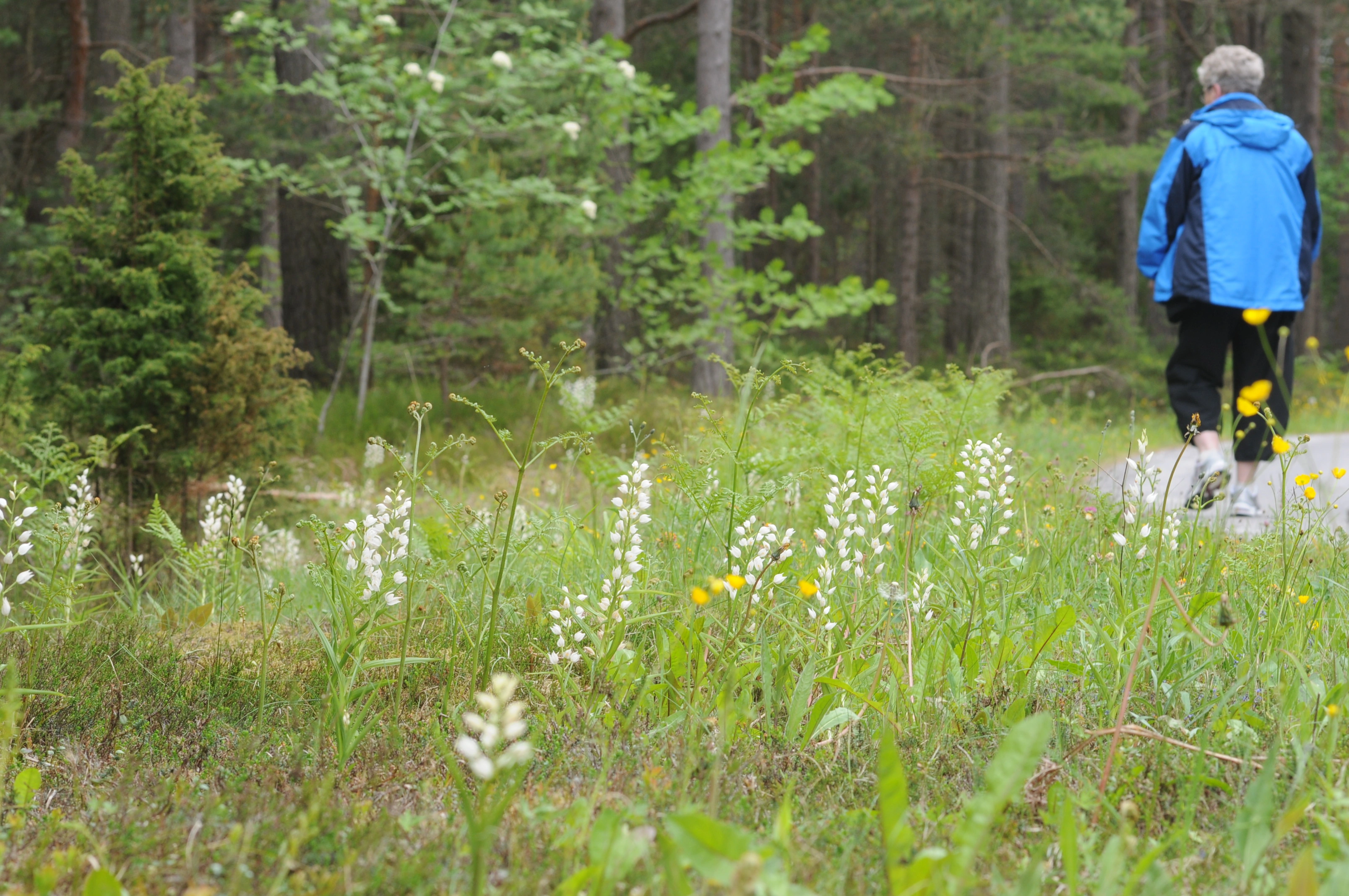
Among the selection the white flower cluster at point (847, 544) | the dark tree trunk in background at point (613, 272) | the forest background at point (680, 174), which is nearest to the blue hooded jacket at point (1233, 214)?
the forest background at point (680, 174)

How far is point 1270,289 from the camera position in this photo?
15.9 feet

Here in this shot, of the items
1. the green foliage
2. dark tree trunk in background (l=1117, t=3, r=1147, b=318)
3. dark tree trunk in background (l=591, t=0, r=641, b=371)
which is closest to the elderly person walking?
the green foliage

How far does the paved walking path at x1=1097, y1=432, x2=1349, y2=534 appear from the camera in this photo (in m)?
3.40

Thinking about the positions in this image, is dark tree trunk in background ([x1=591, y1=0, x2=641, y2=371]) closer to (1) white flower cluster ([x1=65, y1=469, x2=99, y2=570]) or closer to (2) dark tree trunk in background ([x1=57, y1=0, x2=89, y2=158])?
(1) white flower cluster ([x1=65, y1=469, x2=99, y2=570])

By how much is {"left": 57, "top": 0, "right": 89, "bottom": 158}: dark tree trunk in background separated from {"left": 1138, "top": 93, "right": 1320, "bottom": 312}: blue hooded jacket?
1385 centimetres

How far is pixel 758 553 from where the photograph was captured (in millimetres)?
2719

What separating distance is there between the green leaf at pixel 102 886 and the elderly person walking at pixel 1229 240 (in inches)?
184

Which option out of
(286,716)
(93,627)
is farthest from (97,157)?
(286,716)

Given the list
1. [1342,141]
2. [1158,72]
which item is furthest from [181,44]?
[1342,141]

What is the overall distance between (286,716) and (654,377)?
7.31m

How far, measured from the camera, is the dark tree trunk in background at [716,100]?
9.40 meters

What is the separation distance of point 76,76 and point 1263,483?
14993 mm

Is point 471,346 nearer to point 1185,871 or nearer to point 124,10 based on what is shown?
point 1185,871

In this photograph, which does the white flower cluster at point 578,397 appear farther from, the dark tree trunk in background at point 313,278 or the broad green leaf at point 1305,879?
the dark tree trunk in background at point 313,278
